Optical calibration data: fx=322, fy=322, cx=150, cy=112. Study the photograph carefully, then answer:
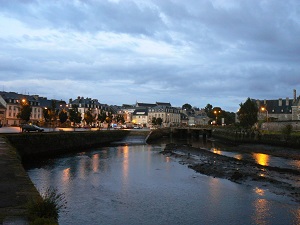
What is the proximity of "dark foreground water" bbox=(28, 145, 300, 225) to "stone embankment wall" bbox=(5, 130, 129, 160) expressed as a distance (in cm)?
1030

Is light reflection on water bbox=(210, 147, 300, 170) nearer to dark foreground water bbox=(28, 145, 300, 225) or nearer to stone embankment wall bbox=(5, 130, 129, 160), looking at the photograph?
dark foreground water bbox=(28, 145, 300, 225)

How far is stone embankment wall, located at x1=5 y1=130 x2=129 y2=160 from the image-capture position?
4634 centimetres

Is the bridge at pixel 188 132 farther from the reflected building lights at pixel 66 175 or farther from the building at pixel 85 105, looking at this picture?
the reflected building lights at pixel 66 175

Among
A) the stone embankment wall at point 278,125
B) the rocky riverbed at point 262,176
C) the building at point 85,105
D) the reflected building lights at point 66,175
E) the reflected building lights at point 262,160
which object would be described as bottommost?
the reflected building lights at point 66,175

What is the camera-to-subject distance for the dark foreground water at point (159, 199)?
65.6 ft

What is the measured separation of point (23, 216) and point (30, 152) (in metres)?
38.7

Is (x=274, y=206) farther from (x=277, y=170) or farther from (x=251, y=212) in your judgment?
(x=277, y=170)

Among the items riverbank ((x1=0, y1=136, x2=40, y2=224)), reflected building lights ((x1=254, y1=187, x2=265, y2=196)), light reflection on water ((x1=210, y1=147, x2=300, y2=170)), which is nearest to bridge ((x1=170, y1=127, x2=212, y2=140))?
light reflection on water ((x1=210, y1=147, x2=300, y2=170))

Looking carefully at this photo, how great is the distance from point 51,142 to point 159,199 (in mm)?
36954

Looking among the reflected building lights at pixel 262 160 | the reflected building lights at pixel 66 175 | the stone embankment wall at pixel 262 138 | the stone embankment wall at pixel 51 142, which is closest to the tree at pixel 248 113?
the stone embankment wall at pixel 262 138

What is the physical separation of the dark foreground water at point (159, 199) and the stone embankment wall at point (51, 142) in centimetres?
1030

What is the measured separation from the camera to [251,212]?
2153 centimetres

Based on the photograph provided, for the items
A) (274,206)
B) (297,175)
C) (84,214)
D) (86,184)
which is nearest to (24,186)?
(84,214)

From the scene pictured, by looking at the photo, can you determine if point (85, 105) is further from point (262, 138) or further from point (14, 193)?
point (14, 193)
